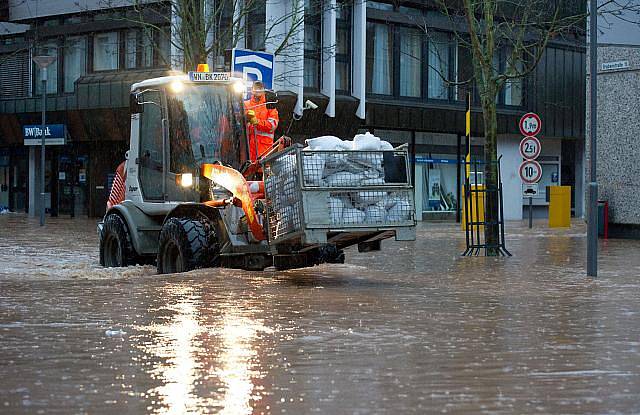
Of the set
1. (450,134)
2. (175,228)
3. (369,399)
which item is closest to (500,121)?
(450,134)

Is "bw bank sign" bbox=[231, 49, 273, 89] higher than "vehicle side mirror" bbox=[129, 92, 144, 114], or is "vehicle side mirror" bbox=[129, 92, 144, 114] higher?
"bw bank sign" bbox=[231, 49, 273, 89]

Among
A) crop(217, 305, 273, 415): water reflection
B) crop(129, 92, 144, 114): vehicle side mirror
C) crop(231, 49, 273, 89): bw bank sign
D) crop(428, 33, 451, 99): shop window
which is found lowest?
crop(217, 305, 273, 415): water reflection

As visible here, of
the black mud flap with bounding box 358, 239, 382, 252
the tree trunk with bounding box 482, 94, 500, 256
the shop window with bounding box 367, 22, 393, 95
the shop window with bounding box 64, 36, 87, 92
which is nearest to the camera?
the black mud flap with bounding box 358, 239, 382, 252

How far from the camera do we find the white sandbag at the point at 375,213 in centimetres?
1512

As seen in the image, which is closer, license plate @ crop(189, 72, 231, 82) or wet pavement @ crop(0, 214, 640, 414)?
wet pavement @ crop(0, 214, 640, 414)

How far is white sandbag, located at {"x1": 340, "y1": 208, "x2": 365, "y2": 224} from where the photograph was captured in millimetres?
15031

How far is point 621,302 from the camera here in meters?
13.8

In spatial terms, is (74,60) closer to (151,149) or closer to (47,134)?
(47,134)

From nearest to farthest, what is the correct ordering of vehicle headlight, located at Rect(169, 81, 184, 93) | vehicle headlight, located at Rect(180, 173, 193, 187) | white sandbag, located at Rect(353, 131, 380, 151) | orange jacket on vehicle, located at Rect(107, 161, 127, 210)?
white sandbag, located at Rect(353, 131, 380, 151) → vehicle headlight, located at Rect(180, 173, 193, 187) → vehicle headlight, located at Rect(169, 81, 184, 93) → orange jacket on vehicle, located at Rect(107, 161, 127, 210)

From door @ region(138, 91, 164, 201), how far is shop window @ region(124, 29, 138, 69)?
25656 millimetres

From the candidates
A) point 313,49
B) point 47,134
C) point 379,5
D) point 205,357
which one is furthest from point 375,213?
point 47,134

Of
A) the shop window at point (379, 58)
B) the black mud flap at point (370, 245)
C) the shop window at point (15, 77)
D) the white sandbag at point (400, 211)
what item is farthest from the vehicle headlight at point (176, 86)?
the shop window at point (15, 77)

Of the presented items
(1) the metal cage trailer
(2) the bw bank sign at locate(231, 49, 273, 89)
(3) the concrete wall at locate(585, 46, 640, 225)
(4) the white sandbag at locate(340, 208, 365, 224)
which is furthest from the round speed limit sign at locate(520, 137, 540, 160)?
(4) the white sandbag at locate(340, 208, 365, 224)

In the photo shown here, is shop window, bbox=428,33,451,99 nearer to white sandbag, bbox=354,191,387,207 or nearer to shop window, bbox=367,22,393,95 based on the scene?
shop window, bbox=367,22,393,95
